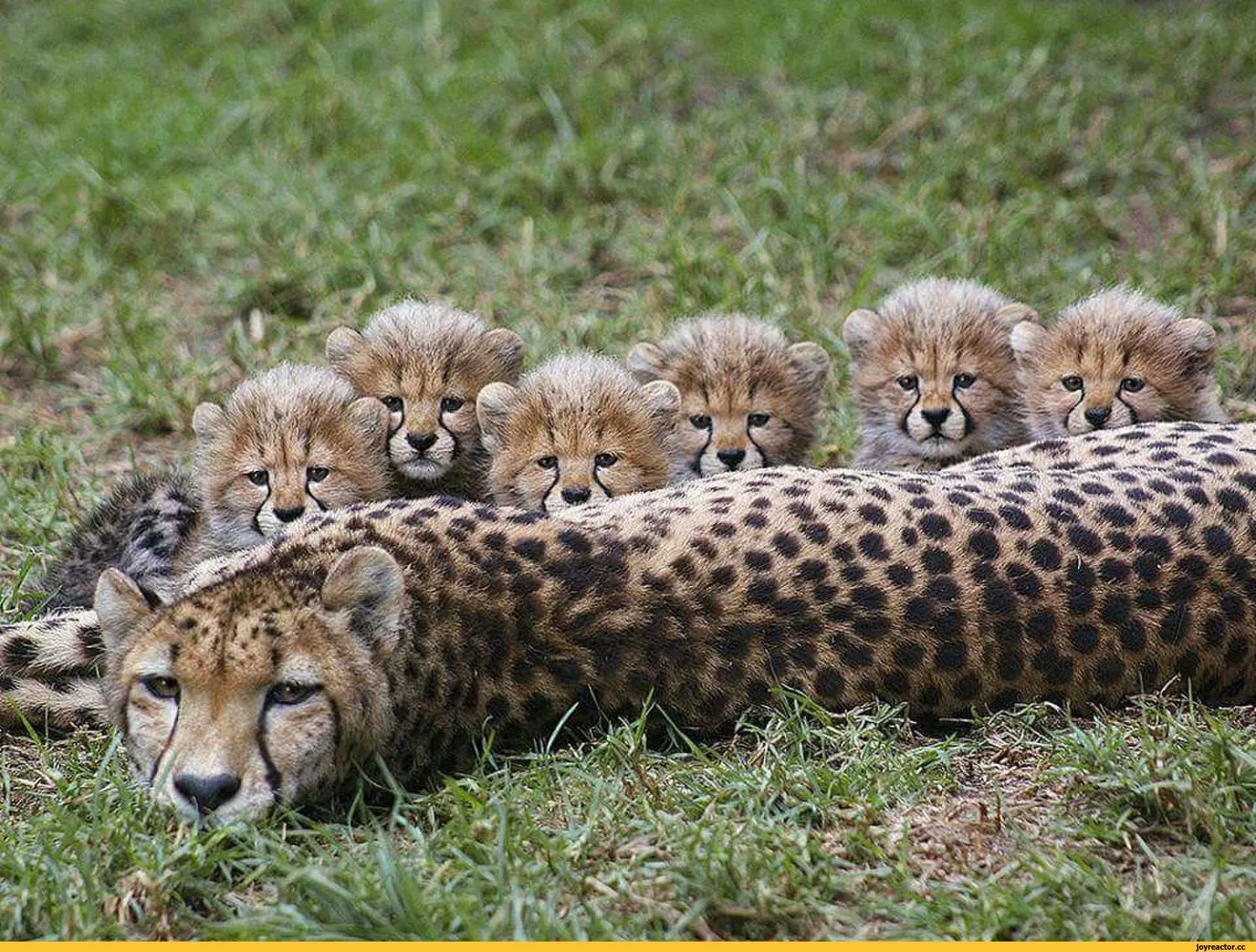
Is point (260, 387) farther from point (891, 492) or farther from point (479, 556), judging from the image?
point (891, 492)

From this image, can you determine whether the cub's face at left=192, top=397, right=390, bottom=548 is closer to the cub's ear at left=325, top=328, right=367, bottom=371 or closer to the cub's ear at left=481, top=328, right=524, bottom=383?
the cub's ear at left=325, top=328, right=367, bottom=371

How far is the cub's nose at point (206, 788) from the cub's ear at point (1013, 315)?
9.38 feet

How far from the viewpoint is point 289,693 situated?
9.87ft

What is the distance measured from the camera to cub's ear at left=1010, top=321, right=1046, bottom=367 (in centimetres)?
480

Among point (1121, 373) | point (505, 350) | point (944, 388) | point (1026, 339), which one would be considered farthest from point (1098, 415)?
point (505, 350)

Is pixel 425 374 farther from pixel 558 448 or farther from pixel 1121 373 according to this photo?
pixel 1121 373

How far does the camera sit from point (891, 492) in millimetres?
3695

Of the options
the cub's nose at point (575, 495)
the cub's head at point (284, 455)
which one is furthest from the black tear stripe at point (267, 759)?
the cub's nose at point (575, 495)

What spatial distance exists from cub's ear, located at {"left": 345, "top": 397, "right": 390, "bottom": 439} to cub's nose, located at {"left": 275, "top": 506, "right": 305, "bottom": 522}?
256 millimetres

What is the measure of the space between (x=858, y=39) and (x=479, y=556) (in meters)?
4.92

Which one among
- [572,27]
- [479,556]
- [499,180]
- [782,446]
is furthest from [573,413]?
[572,27]

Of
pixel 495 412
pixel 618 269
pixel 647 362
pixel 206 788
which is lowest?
pixel 206 788

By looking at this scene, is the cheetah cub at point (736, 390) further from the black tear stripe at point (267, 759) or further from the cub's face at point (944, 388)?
the black tear stripe at point (267, 759)

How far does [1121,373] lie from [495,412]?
5.59 feet
